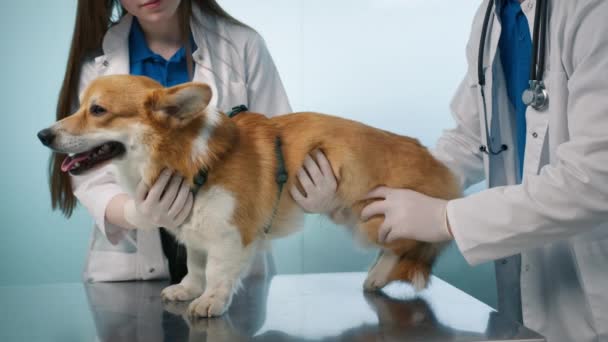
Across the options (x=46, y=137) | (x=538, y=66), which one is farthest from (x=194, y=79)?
(x=538, y=66)

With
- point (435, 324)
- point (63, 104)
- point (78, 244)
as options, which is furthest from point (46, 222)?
point (435, 324)

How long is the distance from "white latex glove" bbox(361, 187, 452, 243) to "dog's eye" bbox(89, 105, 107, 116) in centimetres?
55

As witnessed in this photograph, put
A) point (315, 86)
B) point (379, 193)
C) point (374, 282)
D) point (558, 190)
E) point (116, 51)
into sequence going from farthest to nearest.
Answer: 1. point (315, 86)
2. point (116, 51)
3. point (374, 282)
4. point (379, 193)
5. point (558, 190)

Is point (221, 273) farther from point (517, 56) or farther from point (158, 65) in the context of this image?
point (517, 56)

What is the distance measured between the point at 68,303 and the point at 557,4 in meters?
1.18

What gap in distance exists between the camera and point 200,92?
1174 millimetres

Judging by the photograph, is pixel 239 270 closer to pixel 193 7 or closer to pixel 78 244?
pixel 193 7

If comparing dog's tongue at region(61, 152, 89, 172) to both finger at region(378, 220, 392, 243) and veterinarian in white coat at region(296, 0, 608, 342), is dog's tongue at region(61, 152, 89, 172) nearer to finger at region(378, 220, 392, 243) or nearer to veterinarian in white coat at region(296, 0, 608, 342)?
veterinarian in white coat at region(296, 0, 608, 342)

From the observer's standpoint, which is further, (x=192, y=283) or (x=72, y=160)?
(x=192, y=283)

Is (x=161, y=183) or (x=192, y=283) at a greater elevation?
(x=161, y=183)

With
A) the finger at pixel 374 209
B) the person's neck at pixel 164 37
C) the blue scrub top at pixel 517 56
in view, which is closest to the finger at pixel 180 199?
the finger at pixel 374 209

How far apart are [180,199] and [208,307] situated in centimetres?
21

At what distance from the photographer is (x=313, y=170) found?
1.34 metres

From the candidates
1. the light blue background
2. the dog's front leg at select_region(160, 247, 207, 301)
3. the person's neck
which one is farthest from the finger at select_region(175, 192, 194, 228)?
the light blue background
